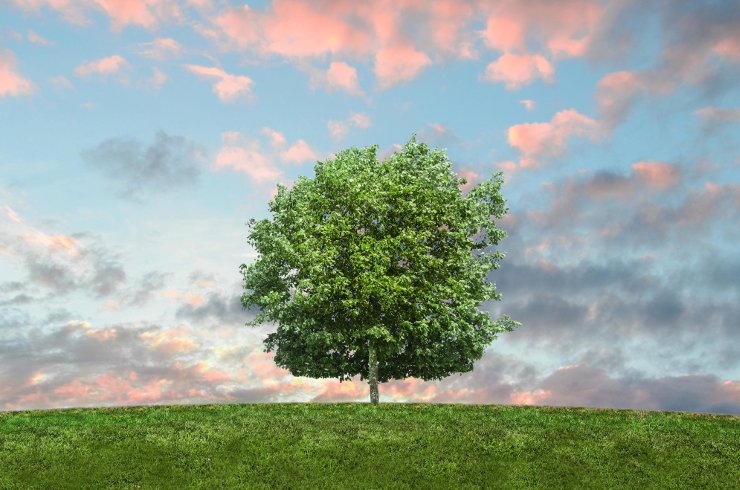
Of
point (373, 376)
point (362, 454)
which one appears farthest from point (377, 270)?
point (362, 454)

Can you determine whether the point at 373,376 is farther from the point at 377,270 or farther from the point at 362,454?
the point at 362,454

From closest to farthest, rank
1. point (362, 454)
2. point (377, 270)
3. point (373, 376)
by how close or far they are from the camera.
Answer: point (362, 454) → point (377, 270) → point (373, 376)

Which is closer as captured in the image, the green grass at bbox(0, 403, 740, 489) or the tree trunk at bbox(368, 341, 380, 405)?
the green grass at bbox(0, 403, 740, 489)

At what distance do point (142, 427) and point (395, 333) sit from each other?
1621 centimetres

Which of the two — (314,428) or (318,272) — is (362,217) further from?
(314,428)

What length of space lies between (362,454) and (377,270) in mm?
14698

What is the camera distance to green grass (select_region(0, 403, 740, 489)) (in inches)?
807

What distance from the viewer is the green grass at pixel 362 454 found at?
2050cm

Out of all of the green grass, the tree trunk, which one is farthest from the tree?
the green grass

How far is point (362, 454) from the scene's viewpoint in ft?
72.0

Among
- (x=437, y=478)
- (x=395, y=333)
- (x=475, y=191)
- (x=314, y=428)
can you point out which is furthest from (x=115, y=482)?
(x=475, y=191)

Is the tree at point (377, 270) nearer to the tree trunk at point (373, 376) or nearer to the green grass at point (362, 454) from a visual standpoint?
the tree trunk at point (373, 376)

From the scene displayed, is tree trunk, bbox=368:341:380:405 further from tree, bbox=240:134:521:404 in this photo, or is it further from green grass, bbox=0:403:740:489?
green grass, bbox=0:403:740:489

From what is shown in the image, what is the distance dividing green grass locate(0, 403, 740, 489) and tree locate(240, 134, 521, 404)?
10191 mm
